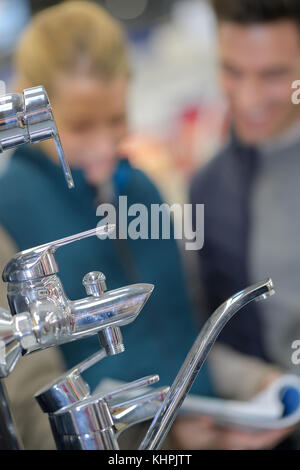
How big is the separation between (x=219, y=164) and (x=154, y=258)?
583mm

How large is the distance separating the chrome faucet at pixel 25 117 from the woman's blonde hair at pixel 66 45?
281 millimetres

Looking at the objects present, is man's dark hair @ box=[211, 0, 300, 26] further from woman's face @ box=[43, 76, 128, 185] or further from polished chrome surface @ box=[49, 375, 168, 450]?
polished chrome surface @ box=[49, 375, 168, 450]

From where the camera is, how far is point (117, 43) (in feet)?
2.62

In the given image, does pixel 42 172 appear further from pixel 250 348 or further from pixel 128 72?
pixel 250 348

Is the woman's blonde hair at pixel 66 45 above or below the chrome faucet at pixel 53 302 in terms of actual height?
above

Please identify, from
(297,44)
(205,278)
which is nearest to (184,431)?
(205,278)

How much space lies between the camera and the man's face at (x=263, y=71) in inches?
36.5

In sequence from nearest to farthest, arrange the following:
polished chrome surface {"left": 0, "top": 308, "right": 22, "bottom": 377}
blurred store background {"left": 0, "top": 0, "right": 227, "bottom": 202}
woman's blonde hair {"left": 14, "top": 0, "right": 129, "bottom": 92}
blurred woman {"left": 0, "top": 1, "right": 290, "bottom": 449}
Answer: polished chrome surface {"left": 0, "top": 308, "right": 22, "bottom": 377} < blurred woman {"left": 0, "top": 1, "right": 290, "bottom": 449} < woman's blonde hair {"left": 14, "top": 0, "right": 129, "bottom": 92} < blurred store background {"left": 0, "top": 0, "right": 227, "bottom": 202}

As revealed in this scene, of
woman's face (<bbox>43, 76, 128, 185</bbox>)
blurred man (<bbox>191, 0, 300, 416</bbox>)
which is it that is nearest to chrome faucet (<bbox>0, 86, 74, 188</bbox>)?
woman's face (<bbox>43, 76, 128, 185</bbox>)

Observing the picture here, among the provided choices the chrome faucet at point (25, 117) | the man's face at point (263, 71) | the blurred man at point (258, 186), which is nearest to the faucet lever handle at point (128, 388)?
the chrome faucet at point (25, 117)

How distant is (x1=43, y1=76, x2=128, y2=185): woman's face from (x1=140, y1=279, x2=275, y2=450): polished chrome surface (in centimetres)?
26

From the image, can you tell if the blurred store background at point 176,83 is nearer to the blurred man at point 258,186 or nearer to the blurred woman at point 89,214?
the blurred man at point 258,186

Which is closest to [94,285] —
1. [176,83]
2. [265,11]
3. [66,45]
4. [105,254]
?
[105,254]

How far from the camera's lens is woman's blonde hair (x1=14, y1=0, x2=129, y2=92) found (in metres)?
0.64
